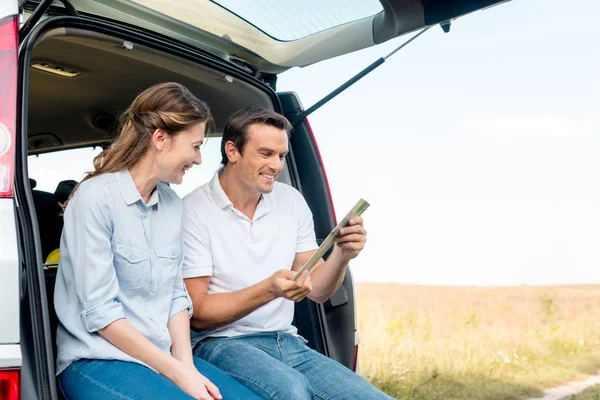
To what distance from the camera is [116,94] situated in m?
3.48

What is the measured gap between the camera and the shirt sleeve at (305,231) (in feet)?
8.86

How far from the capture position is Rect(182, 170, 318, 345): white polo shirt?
8.05 ft

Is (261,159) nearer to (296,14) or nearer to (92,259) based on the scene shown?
(296,14)

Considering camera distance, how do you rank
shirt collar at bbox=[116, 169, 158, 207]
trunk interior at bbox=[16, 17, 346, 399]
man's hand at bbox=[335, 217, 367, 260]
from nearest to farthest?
trunk interior at bbox=[16, 17, 346, 399], shirt collar at bbox=[116, 169, 158, 207], man's hand at bbox=[335, 217, 367, 260]

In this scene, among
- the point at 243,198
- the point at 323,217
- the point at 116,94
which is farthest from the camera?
the point at 116,94

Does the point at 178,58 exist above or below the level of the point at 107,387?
above

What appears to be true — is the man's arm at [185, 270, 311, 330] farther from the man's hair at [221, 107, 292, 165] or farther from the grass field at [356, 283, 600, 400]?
the grass field at [356, 283, 600, 400]

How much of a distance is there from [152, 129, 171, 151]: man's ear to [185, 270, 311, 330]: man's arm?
18.2 inches

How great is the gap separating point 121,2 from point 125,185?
80 centimetres

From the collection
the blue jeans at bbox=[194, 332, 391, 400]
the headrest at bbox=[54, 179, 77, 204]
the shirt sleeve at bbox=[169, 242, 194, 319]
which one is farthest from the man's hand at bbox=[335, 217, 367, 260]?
the headrest at bbox=[54, 179, 77, 204]

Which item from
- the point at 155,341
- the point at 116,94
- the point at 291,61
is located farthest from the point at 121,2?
the point at 155,341

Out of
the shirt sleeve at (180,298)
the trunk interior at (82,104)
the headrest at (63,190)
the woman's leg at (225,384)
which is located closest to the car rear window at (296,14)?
the trunk interior at (82,104)

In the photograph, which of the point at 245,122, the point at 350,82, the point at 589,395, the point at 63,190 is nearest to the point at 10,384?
the point at 245,122

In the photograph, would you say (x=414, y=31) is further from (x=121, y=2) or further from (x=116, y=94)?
(x=116, y=94)
